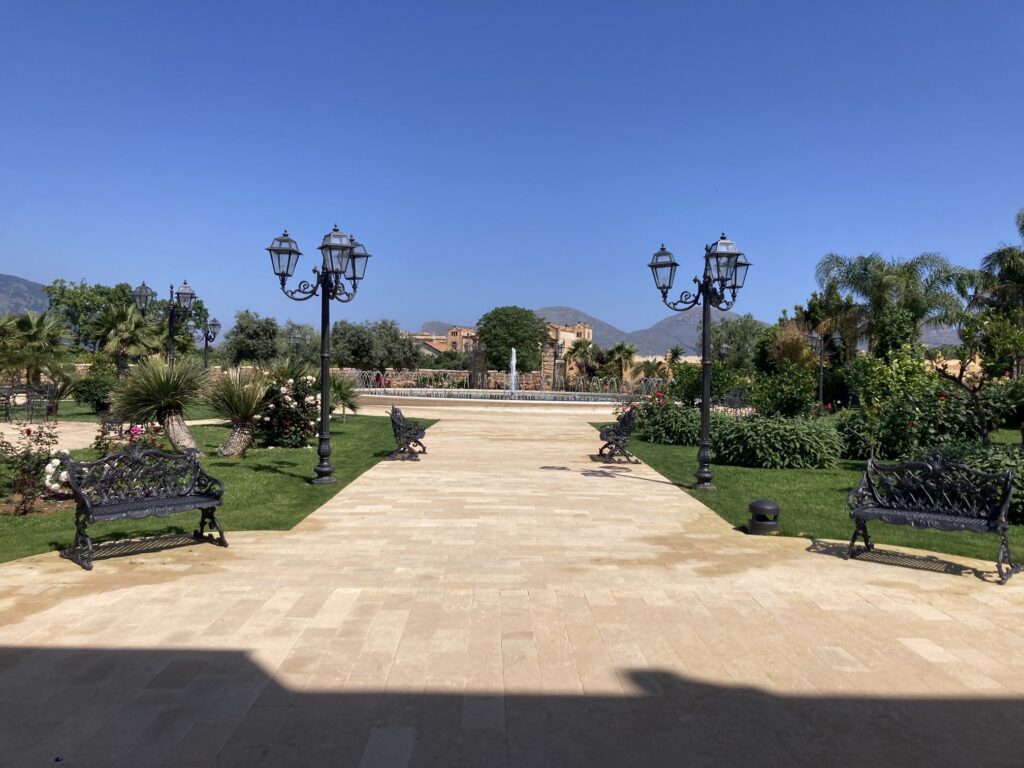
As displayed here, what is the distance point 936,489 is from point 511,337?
6400 cm

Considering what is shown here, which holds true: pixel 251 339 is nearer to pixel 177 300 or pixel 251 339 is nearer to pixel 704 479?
pixel 177 300

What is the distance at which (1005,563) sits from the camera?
5.64 metres

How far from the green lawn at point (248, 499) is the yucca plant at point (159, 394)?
0.84 meters

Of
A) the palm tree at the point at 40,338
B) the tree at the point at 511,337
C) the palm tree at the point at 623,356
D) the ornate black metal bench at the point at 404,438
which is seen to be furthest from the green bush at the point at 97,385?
the tree at the point at 511,337

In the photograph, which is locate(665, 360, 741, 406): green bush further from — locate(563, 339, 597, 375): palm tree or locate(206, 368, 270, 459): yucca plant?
locate(563, 339, 597, 375): palm tree

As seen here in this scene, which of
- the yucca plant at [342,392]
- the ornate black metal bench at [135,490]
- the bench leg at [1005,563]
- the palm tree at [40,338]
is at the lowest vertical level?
the bench leg at [1005,563]

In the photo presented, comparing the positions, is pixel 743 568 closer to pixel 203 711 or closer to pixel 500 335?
pixel 203 711

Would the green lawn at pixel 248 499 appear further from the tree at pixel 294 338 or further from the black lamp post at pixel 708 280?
the tree at pixel 294 338

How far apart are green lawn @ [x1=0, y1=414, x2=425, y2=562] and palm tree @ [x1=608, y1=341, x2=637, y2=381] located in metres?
40.6

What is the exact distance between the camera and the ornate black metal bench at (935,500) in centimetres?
552

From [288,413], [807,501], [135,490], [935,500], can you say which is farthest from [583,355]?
[135,490]

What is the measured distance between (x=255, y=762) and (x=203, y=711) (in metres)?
0.57

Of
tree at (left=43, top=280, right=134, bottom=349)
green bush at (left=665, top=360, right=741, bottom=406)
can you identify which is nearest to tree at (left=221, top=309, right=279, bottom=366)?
tree at (left=43, top=280, right=134, bottom=349)

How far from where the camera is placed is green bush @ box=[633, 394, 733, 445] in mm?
15984
